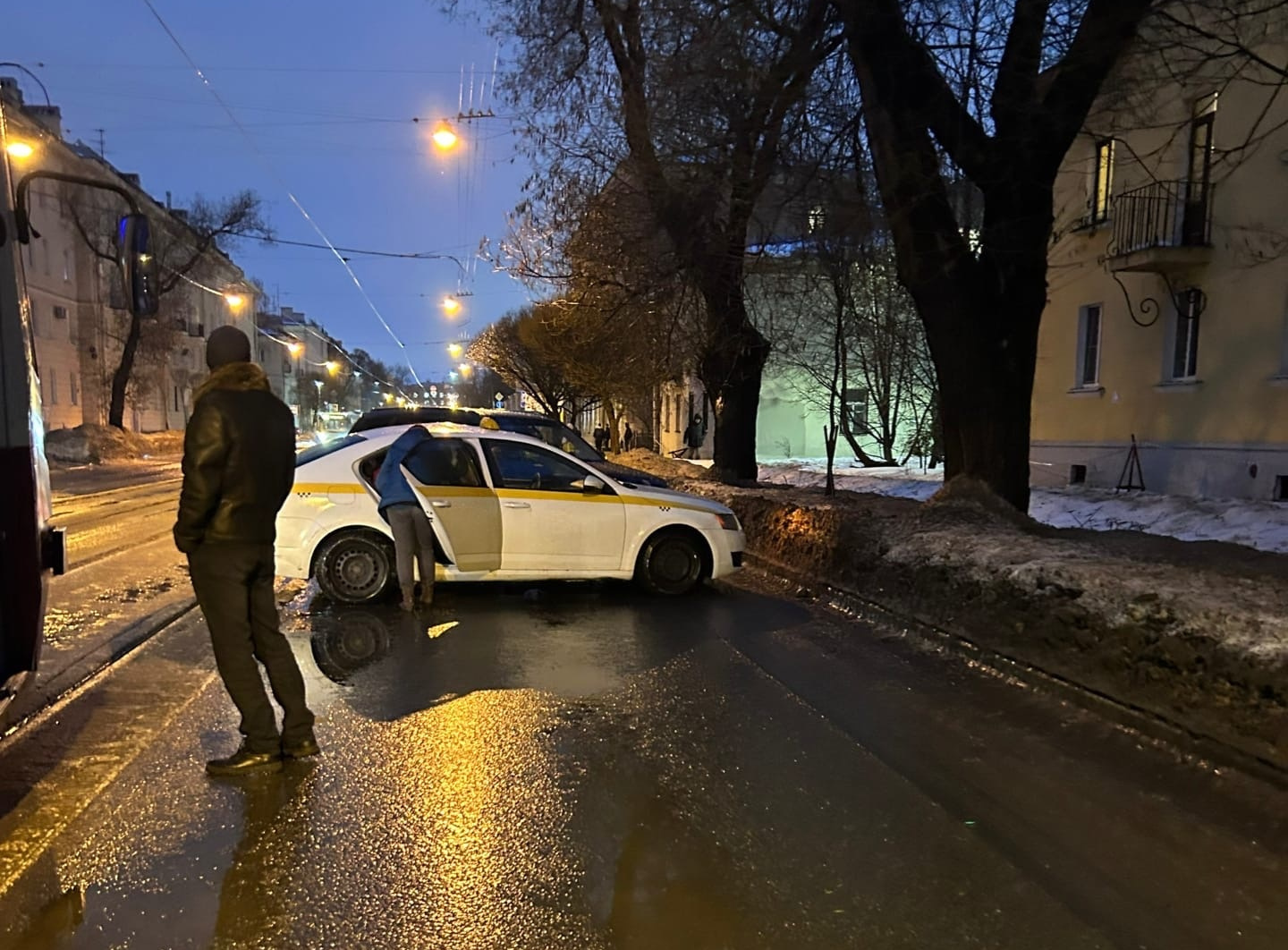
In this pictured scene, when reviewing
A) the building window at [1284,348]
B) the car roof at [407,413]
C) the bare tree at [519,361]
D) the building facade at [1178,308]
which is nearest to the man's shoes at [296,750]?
the car roof at [407,413]

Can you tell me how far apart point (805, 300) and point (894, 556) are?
11.1 m

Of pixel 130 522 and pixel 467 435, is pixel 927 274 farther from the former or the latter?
pixel 130 522

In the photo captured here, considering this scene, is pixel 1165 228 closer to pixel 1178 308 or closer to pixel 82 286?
pixel 1178 308

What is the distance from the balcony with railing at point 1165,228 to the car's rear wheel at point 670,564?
1146 centimetres

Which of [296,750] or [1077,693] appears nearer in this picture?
[296,750]

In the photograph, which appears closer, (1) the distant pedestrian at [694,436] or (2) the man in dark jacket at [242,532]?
(2) the man in dark jacket at [242,532]

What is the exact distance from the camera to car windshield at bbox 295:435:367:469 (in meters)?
8.39

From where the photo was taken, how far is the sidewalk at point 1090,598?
490 centimetres

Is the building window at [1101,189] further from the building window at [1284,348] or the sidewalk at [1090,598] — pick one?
the sidewalk at [1090,598]

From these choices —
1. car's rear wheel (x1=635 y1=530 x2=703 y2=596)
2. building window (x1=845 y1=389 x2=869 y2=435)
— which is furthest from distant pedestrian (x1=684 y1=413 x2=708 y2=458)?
A: car's rear wheel (x1=635 y1=530 x2=703 y2=596)

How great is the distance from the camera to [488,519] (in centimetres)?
829

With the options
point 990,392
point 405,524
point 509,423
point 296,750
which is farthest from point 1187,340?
point 296,750

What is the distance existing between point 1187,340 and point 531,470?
1364 centimetres

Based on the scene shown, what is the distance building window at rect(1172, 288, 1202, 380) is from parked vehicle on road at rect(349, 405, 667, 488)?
397 inches
